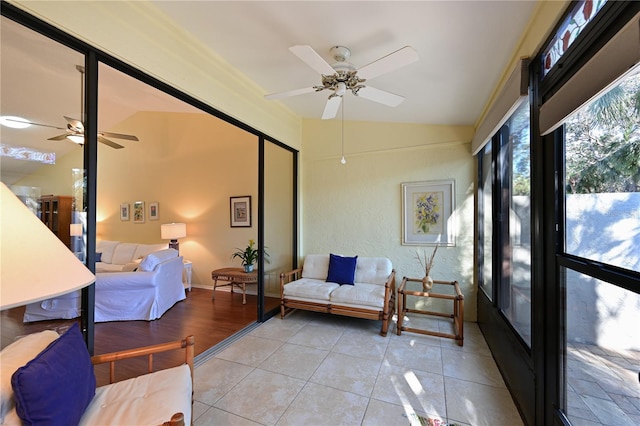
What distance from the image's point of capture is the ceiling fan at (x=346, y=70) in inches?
62.9

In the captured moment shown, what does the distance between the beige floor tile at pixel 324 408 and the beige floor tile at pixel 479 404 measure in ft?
2.10

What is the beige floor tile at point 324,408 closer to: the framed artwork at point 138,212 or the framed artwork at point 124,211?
the framed artwork at point 138,212

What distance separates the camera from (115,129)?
5223mm

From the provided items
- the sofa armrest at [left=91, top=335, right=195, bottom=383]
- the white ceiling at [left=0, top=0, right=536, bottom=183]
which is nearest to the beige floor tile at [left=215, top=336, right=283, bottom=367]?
the sofa armrest at [left=91, top=335, right=195, bottom=383]

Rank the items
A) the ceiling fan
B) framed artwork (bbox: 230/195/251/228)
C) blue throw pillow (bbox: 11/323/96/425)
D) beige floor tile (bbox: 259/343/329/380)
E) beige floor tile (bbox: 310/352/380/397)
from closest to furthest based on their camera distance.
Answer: blue throw pillow (bbox: 11/323/96/425), the ceiling fan, beige floor tile (bbox: 310/352/380/397), beige floor tile (bbox: 259/343/329/380), framed artwork (bbox: 230/195/251/228)

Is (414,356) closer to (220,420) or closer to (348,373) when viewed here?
(348,373)

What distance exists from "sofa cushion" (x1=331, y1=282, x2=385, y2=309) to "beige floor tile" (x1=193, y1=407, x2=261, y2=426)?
1.62 meters

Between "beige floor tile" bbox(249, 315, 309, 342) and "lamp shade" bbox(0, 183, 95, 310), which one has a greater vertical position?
"lamp shade" bbox(0, 183, 95, 310)

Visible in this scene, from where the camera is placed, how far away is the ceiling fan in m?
1.60

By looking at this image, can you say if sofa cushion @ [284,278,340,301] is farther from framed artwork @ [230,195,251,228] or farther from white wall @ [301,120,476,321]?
framed artwork @ [230,195,251,228]

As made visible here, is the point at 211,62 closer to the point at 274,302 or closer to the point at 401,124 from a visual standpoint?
the point at 401,124

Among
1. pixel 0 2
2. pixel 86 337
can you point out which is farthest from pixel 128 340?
pixel 0 2

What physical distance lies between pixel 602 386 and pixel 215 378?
2.47 metres

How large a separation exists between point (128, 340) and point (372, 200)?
138 inches
